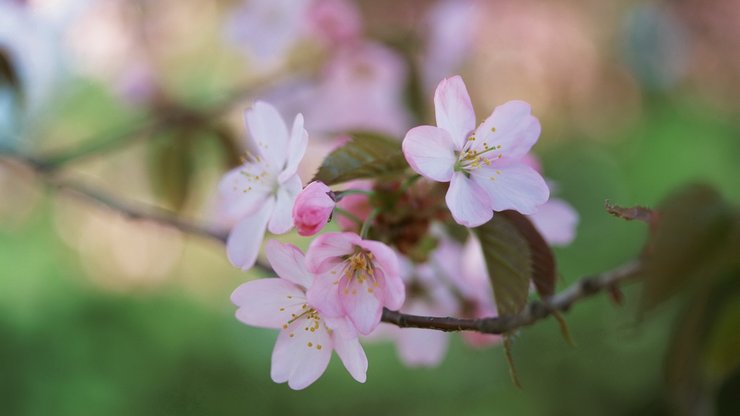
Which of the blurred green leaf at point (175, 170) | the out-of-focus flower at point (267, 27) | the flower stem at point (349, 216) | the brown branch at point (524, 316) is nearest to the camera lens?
the brown branch at point (524, 316)

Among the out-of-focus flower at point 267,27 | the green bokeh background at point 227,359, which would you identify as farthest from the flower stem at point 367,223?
the green bokeh background at point 227,359

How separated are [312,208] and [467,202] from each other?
84 millimetres

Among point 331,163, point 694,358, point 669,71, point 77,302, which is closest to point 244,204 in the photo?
point 331,163

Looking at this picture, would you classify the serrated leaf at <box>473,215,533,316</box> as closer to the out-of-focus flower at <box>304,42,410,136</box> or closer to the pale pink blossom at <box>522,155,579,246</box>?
the pale pink blossom at <box>522,155,579,246</box>

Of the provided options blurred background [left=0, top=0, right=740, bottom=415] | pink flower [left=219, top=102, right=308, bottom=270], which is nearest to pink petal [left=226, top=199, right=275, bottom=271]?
pink flower [left=219, top=102, right=308, bottom=270]

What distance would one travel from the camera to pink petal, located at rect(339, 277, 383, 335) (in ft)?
1.44

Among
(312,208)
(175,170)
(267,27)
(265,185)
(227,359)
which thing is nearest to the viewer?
(312,208)

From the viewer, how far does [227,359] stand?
1.91 m

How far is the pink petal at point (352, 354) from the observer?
438 millimetres

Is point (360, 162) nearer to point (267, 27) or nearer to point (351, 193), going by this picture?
point (351, 193)

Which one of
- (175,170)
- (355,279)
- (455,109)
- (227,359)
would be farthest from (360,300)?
(227,359)

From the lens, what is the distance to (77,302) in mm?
1963

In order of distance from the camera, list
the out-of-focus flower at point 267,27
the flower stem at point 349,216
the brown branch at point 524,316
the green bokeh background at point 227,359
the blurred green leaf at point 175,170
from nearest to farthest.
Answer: the brown branch at point 524,316, the flower stem at point 349,216, the blurred green leaf at point 175,170, the out-of-focus flower at point 267,27, the green bokeh background at point 227,359

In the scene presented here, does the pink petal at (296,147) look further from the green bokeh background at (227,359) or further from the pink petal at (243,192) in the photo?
the green bokeh background at (227,359)
